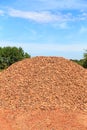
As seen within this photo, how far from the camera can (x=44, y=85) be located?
15250mm

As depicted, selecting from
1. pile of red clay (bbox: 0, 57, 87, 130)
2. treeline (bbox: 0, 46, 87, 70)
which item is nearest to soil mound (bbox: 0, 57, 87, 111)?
pile of red clay (bbox: 0, 57, 87, 130)

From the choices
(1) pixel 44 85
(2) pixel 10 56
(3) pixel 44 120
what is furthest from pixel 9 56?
(3) pixel 44 120

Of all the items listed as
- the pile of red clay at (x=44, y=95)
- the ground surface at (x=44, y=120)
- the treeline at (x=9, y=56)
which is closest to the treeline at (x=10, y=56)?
the treeline at (x=9, y=56)

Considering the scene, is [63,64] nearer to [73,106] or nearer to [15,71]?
[15,71]

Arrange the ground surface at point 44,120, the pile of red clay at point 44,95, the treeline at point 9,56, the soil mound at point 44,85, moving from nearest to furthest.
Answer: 1. the ground surface at point 44,120
2. the pile of red clay at point 44,95
3. the soil mound at point 44,85
4. the treeline at point 9,56

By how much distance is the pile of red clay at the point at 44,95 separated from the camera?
12530 millimetres

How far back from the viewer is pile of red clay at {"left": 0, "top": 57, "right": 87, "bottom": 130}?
1253cm

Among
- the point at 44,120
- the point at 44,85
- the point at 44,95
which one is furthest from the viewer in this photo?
the point at 44,85

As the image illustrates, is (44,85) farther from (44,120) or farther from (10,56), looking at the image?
(10,56)

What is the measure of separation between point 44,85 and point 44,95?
2.85ft

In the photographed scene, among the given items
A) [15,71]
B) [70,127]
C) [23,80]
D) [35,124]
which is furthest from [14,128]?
[15,71]

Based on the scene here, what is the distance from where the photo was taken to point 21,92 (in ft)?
48.5

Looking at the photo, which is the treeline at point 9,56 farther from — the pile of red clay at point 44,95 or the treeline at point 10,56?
the pile of red clay at point 44,95

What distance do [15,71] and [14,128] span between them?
16.8ft
